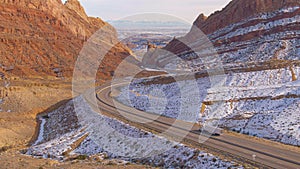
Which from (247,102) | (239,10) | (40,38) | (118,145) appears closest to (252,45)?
(239,10)

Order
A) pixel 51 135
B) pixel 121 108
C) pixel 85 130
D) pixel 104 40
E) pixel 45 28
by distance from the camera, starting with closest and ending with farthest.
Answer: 1. pixel 85 130
2. pixel 51 135
3. pixel 121 108
4. pixel 45 28
5. pixel 104 40

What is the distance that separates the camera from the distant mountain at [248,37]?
234 ft

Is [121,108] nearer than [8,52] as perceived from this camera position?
Yes

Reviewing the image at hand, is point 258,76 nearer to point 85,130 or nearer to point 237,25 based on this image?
point 85,130

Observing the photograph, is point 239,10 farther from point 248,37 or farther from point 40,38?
point 40,38

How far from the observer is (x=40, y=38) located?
8844 centimetres

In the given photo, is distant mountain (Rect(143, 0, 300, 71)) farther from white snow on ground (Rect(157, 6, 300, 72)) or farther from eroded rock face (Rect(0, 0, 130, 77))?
eroded rock face (Rect(0, 0, 130, 77))

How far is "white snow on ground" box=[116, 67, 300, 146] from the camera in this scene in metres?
28.5

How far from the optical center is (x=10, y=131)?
123 ft

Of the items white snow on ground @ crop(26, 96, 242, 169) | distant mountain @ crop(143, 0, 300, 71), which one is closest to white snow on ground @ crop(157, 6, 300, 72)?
distant mountain @ crop(143, 0, 300, 71)

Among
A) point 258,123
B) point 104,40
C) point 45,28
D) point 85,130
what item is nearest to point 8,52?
point 45,28

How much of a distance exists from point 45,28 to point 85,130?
6902 centimetres

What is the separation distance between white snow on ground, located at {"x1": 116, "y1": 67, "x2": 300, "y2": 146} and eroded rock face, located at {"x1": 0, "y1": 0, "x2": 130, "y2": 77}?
40.5m

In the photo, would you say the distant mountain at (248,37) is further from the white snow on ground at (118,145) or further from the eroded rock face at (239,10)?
the white snow on ground at (118,145)
